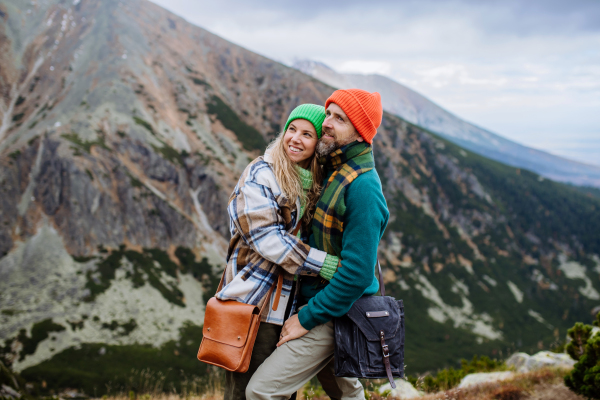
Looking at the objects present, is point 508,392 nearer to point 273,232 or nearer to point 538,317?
point 273,232

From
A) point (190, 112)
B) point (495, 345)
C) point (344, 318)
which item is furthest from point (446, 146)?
point (344, 318)

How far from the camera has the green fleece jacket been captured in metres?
3.42

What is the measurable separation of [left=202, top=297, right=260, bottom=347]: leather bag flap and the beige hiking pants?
402 millimetres

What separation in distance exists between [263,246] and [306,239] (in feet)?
2.86

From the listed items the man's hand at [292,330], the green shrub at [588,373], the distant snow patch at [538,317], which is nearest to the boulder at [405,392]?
the green shrub at [588,373]

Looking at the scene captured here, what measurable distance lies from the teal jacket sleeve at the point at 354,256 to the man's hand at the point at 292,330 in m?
0.09

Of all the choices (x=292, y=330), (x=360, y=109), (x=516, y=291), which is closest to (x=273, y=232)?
(x=292, y=330)

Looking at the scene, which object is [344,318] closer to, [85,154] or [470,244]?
[85,154]

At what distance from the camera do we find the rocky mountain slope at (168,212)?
5038 cm

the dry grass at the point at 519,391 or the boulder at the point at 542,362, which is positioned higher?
the dry grass at the point at 519,391

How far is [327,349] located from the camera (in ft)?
12.7

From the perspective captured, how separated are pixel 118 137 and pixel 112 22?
196 feet

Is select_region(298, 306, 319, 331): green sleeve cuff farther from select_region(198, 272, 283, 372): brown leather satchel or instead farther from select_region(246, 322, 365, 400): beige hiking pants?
select_region(198, 272, 283, 372): brown leather satchel

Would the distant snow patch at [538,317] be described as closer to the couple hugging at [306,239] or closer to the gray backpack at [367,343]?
the couple hugging at [306,239]
